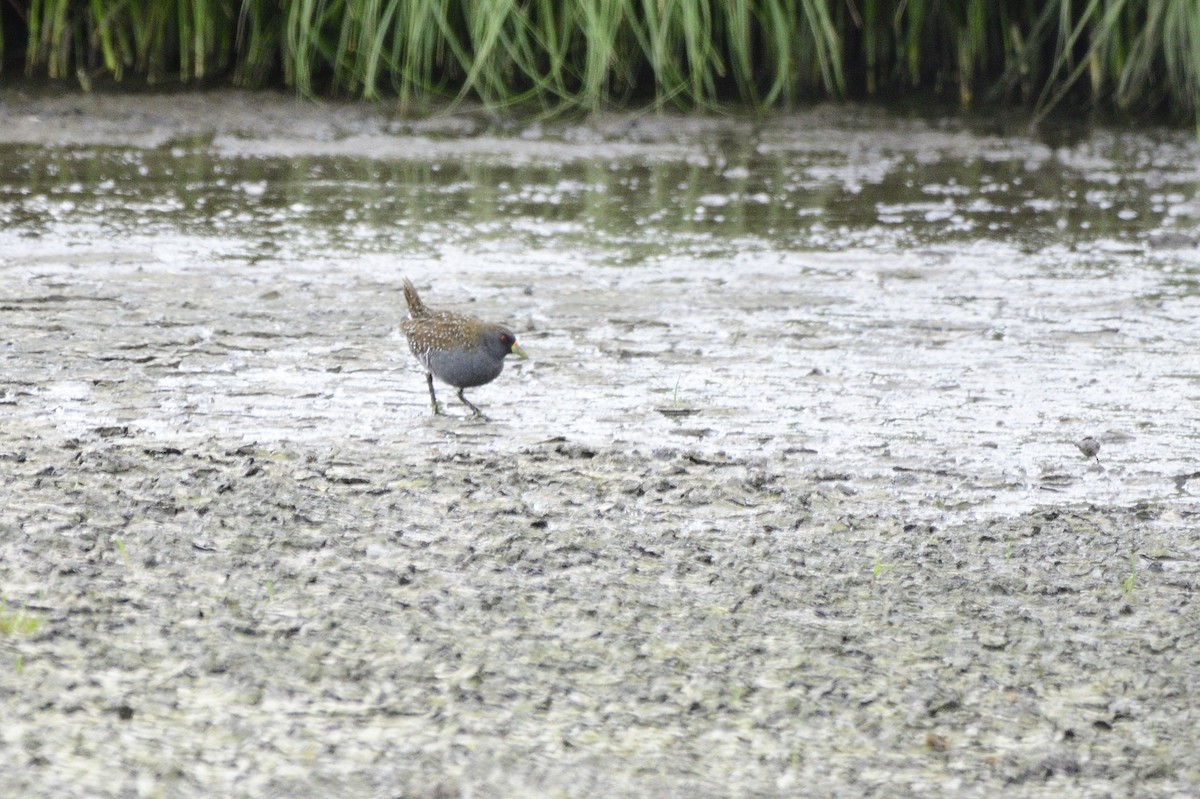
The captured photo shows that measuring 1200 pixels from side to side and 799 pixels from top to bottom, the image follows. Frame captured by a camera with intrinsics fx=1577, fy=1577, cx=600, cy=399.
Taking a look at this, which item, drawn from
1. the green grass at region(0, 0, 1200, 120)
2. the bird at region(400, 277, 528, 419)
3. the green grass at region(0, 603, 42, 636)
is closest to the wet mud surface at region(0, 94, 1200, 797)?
the green grass at region(0, 603, 42, 636)

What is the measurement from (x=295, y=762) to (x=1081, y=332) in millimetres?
4600

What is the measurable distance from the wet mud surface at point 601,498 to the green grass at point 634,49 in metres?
1.71

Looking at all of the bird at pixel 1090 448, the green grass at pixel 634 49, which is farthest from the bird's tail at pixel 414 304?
the green grass at pixel 634 49

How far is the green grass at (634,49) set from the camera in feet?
34.8

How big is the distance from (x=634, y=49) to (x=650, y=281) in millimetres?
4250

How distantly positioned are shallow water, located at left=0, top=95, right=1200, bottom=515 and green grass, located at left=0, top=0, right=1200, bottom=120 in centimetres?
41

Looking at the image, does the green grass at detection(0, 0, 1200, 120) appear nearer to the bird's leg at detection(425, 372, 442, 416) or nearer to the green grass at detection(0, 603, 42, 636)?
the bird's leg at detection(425, 372, 442, 416)

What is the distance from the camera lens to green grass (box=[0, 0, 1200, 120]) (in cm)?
1060

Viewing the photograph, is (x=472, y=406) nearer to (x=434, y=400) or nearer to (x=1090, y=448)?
(x=434, y=400)

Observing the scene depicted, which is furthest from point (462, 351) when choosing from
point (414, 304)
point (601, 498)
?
point (601, 498)

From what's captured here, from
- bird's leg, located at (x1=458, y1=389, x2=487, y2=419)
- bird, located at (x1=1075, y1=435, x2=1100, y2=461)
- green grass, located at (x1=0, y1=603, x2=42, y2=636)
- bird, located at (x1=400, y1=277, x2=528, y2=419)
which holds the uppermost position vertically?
bird, located at (x1=400, y1=277, x2=528, y2=419)

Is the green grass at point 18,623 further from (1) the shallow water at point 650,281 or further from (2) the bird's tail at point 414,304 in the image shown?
(2) the bird's tail at point 414,304

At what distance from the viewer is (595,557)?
407 centimetres

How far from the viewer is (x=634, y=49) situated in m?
11.2
